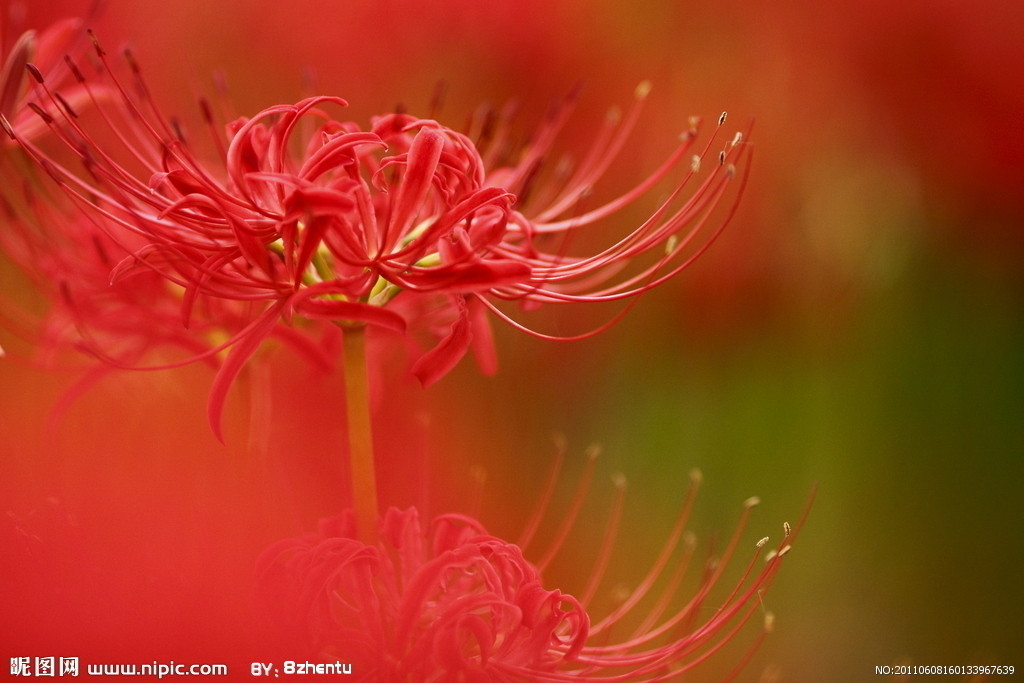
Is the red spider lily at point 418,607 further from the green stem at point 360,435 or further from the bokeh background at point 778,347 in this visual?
the bokeh background at point 778,347

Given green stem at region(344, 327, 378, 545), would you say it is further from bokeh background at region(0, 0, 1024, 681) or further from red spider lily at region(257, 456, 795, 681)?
bokeh background at region(0, 0, 1024, 681)

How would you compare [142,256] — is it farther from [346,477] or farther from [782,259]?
[782,259]

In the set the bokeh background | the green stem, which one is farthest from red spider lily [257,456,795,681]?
the bokeh background

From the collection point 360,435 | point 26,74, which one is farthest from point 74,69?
point 360,435

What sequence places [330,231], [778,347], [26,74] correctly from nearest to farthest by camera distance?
[330,231] < [26,74] < [778,347]

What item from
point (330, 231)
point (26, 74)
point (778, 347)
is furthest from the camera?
point (778, 347)

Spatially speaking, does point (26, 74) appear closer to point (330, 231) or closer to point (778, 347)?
point (330, 231)

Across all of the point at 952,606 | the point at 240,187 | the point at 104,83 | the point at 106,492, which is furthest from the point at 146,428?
the point at 952,606
